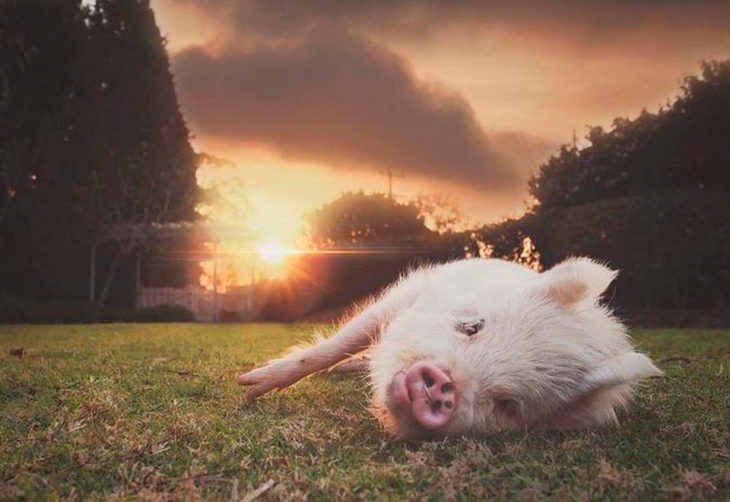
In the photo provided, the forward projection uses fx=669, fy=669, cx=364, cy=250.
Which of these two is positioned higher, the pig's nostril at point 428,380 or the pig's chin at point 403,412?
the pig's nostril at point 428,380

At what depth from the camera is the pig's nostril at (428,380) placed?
2268 mm

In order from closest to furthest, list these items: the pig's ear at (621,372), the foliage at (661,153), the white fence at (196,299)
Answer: the pig's ear at (621,372)
the foliage at (661,153)
the white fence at (196,299)

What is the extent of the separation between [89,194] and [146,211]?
1880 millimetres

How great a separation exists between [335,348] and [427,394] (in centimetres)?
138

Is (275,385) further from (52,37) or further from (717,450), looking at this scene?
(52,37)

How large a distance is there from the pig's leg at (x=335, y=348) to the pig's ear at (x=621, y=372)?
1.19 meters

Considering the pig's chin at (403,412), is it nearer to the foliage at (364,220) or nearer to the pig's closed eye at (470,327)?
the pig's closed eye at (470,327)

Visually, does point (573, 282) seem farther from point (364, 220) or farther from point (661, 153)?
point (364, 220)

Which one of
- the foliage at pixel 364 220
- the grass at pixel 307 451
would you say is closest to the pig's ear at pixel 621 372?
the grass at pixel 307 451

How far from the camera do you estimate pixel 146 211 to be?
22.0 meters

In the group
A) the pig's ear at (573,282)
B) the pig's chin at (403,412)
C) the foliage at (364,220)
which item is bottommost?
the pig's chin at (403,412)

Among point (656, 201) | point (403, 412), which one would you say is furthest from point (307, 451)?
point (656, 201)

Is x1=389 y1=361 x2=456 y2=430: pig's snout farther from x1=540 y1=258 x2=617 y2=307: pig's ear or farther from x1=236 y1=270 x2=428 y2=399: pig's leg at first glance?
x1=236 y1=270 x2=428 y2=399: pig's leg

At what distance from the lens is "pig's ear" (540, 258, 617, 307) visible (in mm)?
2787
